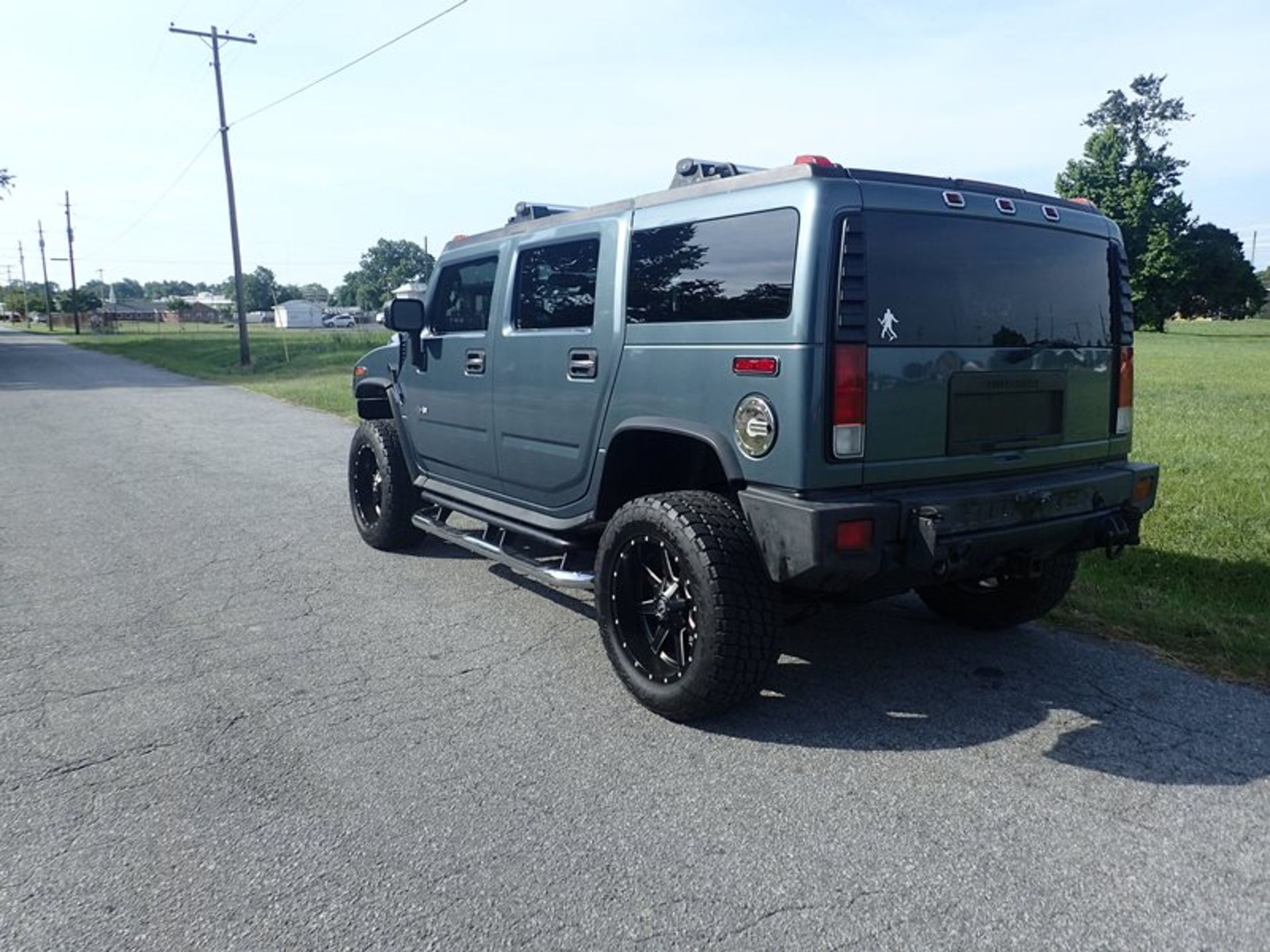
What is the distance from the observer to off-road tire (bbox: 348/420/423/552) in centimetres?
621

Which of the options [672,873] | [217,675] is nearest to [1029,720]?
[672,873]

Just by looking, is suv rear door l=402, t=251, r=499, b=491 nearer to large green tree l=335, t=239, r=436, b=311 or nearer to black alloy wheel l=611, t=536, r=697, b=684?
black alloy wheel l=611, t=536, r=697, b=684

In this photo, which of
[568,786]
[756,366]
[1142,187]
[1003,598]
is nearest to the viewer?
[568,786]

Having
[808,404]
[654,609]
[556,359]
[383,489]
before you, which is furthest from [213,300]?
[808,404]

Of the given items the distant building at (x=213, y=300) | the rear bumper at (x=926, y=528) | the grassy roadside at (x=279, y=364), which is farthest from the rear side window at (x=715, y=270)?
the distant building at (x=213, y=300)

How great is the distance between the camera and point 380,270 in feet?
458

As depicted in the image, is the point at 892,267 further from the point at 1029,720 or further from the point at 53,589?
the point at 53,589

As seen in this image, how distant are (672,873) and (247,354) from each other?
1132 inches

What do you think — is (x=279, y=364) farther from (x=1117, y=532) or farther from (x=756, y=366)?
(x=1117, y=532)

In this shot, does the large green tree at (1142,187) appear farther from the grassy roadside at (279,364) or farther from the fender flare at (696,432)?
the fender flare at (696,432)

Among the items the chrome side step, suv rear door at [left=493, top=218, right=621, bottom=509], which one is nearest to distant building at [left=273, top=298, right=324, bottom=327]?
the chrome side step

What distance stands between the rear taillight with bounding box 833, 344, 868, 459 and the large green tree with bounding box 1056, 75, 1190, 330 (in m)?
66.2

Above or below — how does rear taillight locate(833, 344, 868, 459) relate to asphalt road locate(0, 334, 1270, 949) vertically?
above

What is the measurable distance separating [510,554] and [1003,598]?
97.1 inches
